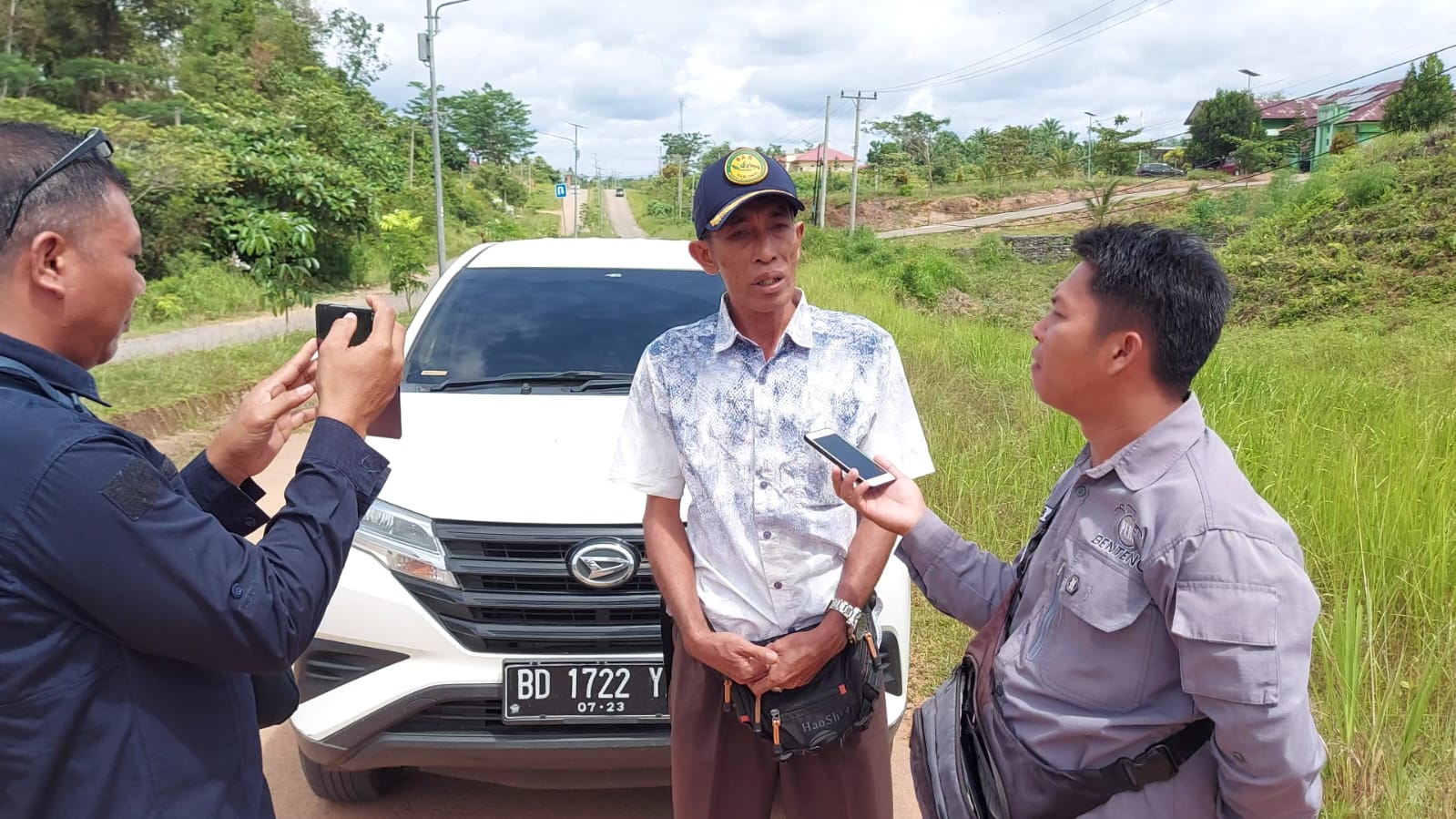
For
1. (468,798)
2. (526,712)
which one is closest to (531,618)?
(526,712)

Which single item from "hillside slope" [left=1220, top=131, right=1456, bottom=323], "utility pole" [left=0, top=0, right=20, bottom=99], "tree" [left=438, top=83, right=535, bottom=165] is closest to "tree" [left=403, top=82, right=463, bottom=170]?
"tree" [left=438, top=83, right=535, bottom=165]

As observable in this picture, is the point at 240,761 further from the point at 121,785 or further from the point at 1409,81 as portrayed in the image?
the point at 1409,81

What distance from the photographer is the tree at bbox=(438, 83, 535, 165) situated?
58375mm

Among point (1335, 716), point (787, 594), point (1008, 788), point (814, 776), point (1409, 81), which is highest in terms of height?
point (1409, 81)

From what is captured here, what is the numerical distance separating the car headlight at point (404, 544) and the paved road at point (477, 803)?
2.33 feet

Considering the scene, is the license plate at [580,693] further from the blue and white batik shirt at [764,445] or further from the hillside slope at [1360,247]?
the hillside slope at [1360,247]

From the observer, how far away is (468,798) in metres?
2.79

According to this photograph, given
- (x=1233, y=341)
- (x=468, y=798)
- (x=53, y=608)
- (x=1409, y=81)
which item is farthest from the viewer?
(x=1409, y=81)

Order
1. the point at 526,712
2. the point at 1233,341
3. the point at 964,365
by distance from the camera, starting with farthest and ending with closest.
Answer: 1. the point at 1233,341
2. the point at 964,365
3. the point at 526,712

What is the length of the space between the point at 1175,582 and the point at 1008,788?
0.44 m

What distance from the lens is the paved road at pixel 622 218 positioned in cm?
5050

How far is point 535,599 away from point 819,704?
0.90 metres

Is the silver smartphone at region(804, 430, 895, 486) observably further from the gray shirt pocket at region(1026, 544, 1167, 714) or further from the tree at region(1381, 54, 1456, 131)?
the tree at region(1381, 54, 1456, 131)

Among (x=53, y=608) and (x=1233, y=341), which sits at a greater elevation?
(x=53, y=608)
